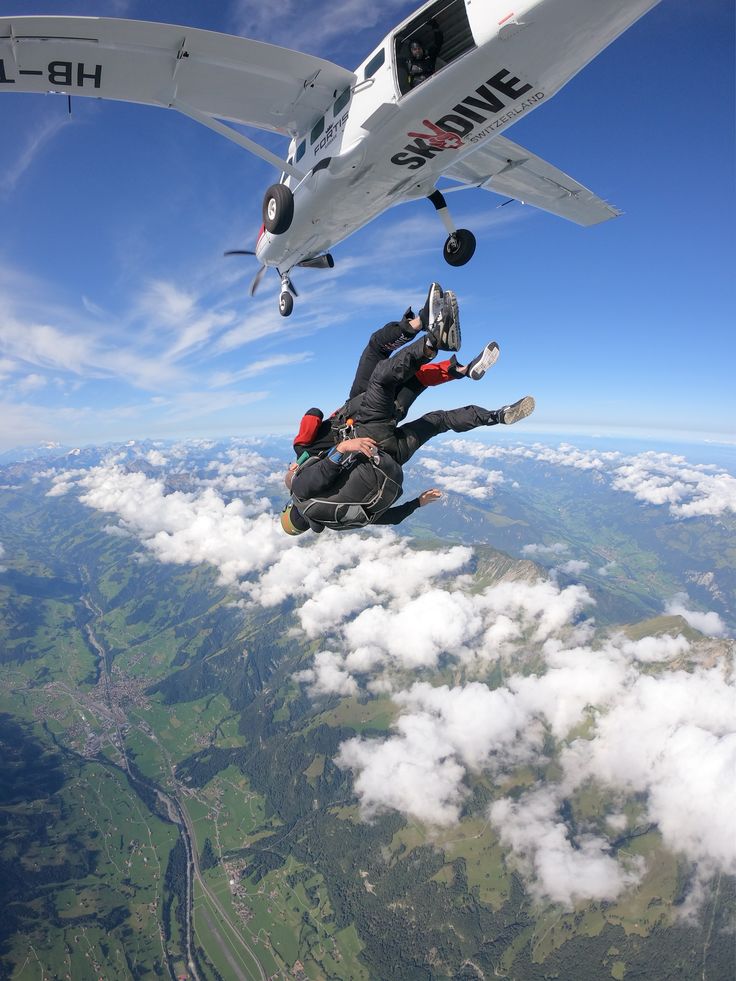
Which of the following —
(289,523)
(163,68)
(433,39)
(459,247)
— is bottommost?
(289,523)

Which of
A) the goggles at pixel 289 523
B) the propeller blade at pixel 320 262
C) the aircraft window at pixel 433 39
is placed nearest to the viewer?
the aircraft window at pixel 433 39

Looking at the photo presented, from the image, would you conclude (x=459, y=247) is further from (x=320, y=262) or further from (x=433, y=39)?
(x=320, y=262)

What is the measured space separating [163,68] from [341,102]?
3832mm

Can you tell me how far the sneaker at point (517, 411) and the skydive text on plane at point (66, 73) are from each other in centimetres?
1110

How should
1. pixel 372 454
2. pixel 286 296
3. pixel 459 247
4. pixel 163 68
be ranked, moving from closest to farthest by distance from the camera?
1. pixel 372 454
2. pixel 163 68
3. pixel 459 247
4. pixel 286 296

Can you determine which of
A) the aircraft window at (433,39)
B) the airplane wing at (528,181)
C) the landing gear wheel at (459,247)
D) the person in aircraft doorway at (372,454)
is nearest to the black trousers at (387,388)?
the person in aircraft doorway at (372,454)

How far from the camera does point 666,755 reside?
573ft

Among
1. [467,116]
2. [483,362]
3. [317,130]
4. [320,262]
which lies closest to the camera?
[483,362]

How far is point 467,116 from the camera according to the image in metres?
7.96

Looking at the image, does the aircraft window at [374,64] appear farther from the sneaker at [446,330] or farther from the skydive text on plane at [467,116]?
the sneaker at [446,330]

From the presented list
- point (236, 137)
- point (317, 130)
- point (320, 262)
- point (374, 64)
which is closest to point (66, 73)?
point (236, 137)

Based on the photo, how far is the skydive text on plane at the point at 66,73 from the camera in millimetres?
8852

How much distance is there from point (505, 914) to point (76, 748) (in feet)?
482

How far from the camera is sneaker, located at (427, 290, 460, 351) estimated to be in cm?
554
